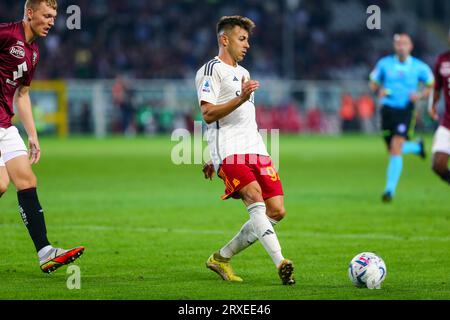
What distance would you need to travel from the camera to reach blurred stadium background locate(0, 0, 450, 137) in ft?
137

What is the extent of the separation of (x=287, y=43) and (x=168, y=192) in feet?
94.9

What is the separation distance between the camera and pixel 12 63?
9.31 m

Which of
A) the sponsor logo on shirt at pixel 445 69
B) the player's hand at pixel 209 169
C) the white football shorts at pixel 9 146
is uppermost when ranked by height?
the sponsor logo on shirt at pixel 445 69

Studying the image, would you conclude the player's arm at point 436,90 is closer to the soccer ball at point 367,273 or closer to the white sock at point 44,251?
the soccer ball at point 367,273

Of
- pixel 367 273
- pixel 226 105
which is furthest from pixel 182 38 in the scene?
pixel 367 273

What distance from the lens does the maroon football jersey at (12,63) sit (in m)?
9.26

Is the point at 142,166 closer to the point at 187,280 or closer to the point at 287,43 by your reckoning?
the point at 187,280

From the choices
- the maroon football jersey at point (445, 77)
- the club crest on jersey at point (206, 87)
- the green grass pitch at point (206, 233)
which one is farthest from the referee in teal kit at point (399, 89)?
the club crest on jersey at point (206, 87)

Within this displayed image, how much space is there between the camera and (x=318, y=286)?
848 cm

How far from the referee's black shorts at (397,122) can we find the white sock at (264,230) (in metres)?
8.95

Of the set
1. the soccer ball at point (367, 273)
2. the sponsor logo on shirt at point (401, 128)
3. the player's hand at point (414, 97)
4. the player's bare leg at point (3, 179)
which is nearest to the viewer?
the soccer ball at point (367, 273)

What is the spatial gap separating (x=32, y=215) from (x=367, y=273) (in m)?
3.14

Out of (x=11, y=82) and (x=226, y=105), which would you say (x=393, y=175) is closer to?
(x=226, y=105)

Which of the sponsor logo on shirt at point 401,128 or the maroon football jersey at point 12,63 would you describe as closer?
the maroon football jersey at point 12,63
